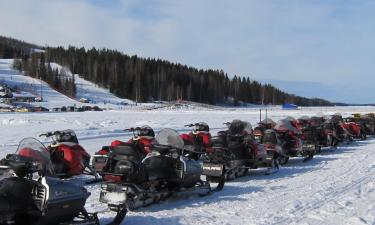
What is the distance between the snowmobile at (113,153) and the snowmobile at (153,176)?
0.23 ft

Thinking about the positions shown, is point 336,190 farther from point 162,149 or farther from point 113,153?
point 113,153

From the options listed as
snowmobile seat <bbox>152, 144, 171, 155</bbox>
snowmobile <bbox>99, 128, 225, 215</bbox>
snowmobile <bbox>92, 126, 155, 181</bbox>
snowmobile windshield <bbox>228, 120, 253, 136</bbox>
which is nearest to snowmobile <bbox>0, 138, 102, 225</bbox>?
snowmobile <bbox>99, 128, 225, 215</bbox>

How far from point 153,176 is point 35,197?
3.01 m

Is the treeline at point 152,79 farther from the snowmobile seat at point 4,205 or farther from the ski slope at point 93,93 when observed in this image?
the snowmobile seat at point 4,205

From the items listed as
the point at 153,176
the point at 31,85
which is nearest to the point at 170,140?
the point at 153,176

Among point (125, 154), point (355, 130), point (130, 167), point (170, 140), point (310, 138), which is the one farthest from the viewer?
point (355, 130)

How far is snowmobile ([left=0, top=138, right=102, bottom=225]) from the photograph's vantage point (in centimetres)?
639

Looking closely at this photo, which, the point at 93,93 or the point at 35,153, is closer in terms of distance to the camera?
the point at 35,153

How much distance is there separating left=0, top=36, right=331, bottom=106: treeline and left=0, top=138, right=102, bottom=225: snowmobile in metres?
115

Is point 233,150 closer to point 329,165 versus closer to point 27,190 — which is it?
point 329,165

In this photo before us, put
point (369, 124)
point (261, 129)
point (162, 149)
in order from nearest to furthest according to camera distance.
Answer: point (162, 149) → point (261, 129) → point (369, 124)

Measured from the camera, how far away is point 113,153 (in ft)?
30.3

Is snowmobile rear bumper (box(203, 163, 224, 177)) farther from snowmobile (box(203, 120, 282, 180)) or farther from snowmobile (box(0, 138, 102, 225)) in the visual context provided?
snowmobile (box(0, 138, 102, 225))

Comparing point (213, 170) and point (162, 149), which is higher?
point (162, 149)
